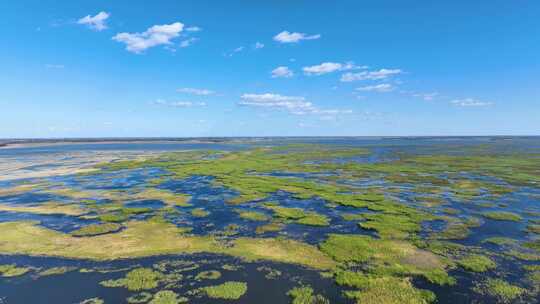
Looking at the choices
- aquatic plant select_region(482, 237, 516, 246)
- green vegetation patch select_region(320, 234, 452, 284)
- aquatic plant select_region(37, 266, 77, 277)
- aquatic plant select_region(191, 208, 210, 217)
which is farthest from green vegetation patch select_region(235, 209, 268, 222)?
aquatic plant select_region(482, 237, 516, 246)

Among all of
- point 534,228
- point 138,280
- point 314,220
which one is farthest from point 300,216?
point 534,228

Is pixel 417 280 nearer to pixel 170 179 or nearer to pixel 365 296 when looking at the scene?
pixel 365 296

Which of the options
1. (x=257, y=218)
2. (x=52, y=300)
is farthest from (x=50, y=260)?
(x=257, y=218)

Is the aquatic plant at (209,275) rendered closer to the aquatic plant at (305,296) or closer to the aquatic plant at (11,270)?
the aquatic plant at (305,296)

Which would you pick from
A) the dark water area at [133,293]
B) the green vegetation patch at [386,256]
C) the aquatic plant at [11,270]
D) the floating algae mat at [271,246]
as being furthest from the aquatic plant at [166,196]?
the green vegetation patch at [386,256]

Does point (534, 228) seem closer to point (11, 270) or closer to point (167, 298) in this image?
point (167, 298)

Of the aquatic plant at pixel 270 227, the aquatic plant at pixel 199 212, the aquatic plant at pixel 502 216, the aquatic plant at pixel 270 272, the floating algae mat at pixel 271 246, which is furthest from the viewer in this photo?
the aquatic plant at pixel 199 212

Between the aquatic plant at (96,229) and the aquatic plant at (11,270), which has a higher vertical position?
the aquatic plant at (96,229)
